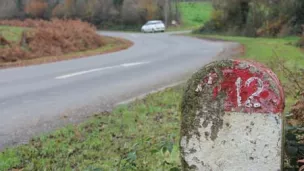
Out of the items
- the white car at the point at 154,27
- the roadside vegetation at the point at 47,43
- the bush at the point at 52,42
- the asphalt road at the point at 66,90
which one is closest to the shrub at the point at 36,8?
the white car at the point at 154,27

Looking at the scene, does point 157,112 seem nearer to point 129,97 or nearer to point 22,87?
point 129,97

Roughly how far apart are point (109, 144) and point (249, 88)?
3.75 metres

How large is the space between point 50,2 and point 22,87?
58.1m

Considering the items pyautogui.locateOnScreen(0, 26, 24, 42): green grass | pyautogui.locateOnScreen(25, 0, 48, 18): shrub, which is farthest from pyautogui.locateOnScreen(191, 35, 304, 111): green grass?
pyautogui.locateOnScreen(25, 0, 48, 18): shrub

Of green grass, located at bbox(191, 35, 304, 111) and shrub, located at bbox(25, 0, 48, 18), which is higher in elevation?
shrub, located at bbox(25, 0, 48, 18)

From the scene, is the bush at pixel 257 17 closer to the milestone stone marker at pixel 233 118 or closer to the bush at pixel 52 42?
the bush at pixel 52 42

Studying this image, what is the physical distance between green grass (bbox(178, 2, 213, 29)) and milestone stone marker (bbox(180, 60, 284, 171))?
55.5m

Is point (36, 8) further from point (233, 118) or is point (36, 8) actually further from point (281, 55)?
point (233, 118)

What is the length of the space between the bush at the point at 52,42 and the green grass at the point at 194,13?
29.3 meters

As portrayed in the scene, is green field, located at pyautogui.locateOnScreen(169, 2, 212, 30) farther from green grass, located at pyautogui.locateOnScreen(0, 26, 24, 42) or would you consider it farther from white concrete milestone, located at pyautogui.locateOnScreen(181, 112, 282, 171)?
white concrete milestone, located at pyautogui.locateOnScreen(181, 112, 282, 171)

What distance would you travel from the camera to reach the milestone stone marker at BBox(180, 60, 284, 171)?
265 cm

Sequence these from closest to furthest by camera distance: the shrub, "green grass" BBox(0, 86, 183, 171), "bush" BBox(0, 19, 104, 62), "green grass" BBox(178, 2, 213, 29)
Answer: "green grass" BBox(0, 86, 183, 171)
"bush" BBox(0, 19, 104, 62)
"green grass" BBox(178, 2, 213, 29)
the shrub

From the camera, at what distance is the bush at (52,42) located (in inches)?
855

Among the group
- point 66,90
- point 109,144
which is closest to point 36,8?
point 66,90
